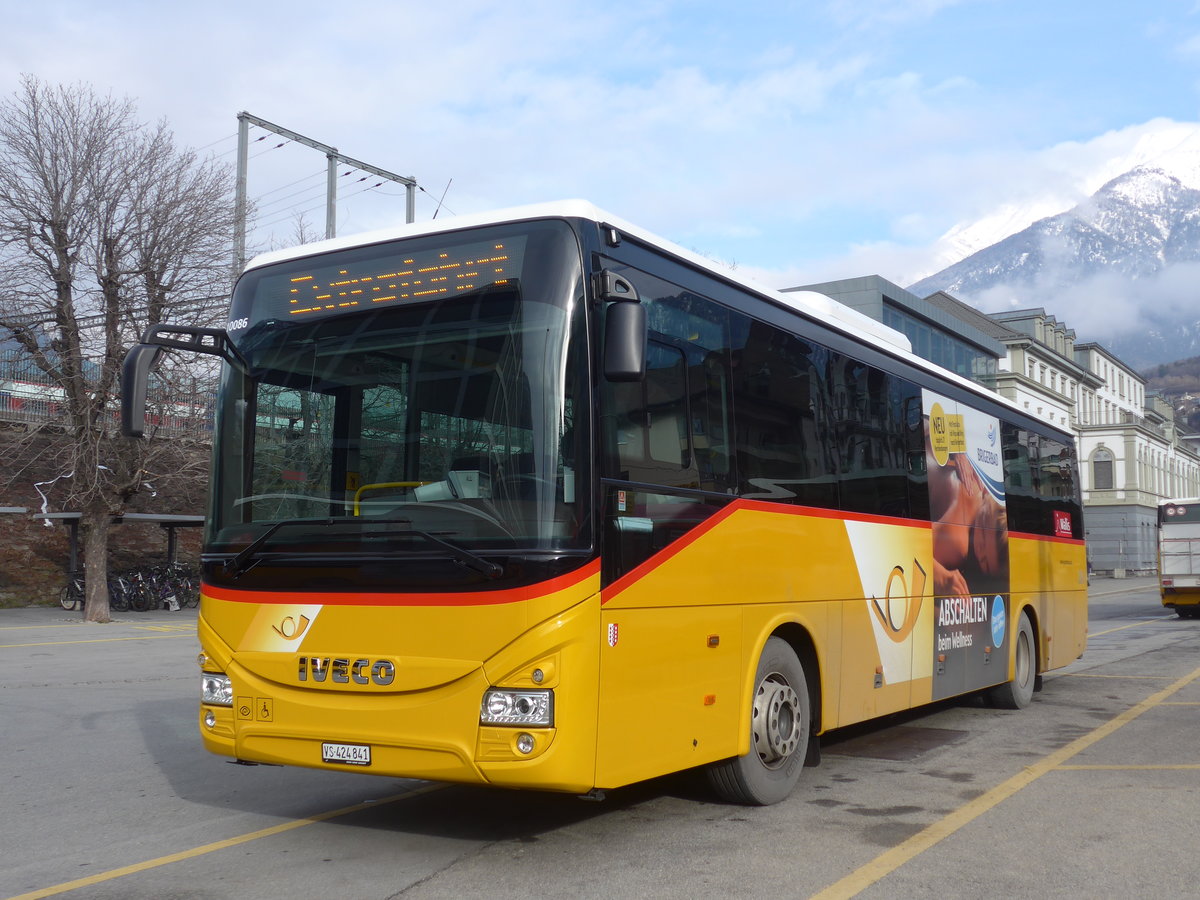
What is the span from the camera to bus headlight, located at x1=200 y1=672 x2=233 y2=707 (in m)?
6.21

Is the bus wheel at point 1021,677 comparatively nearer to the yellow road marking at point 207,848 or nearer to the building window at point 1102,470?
the yellow road marking at point 207,848

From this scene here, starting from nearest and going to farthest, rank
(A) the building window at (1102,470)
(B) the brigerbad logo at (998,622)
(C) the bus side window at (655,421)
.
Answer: (C) the bus side window at (655,421) < (B) the brigerbad logo at (998,622) < (A) the building window at (1102,470)

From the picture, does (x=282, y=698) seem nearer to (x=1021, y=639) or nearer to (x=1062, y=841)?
(x=1062, y=841)

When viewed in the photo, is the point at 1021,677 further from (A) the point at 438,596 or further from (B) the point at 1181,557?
(B) the point at 1181,557

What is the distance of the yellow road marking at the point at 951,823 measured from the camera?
5355 mm

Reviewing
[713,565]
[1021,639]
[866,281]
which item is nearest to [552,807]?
[713,565]

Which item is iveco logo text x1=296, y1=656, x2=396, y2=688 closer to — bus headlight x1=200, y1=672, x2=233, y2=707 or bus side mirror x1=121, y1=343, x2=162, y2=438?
bus headlight x1=200, y1=672, x2=233, y2=707

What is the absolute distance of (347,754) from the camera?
572cm

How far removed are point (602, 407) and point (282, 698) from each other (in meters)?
2.13

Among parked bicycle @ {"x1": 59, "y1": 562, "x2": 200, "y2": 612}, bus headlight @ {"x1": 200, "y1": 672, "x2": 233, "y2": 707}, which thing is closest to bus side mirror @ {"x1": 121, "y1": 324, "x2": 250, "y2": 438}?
bus headlight @ {"x1": 200, "y1": 672, "x2": 233, "y2": 707}

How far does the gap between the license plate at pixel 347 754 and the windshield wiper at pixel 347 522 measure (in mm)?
1013

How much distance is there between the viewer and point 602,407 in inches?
225

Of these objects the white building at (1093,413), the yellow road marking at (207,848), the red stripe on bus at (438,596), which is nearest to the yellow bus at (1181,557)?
the yellow road marking at (207,848)

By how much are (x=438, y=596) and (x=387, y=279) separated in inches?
66.2
